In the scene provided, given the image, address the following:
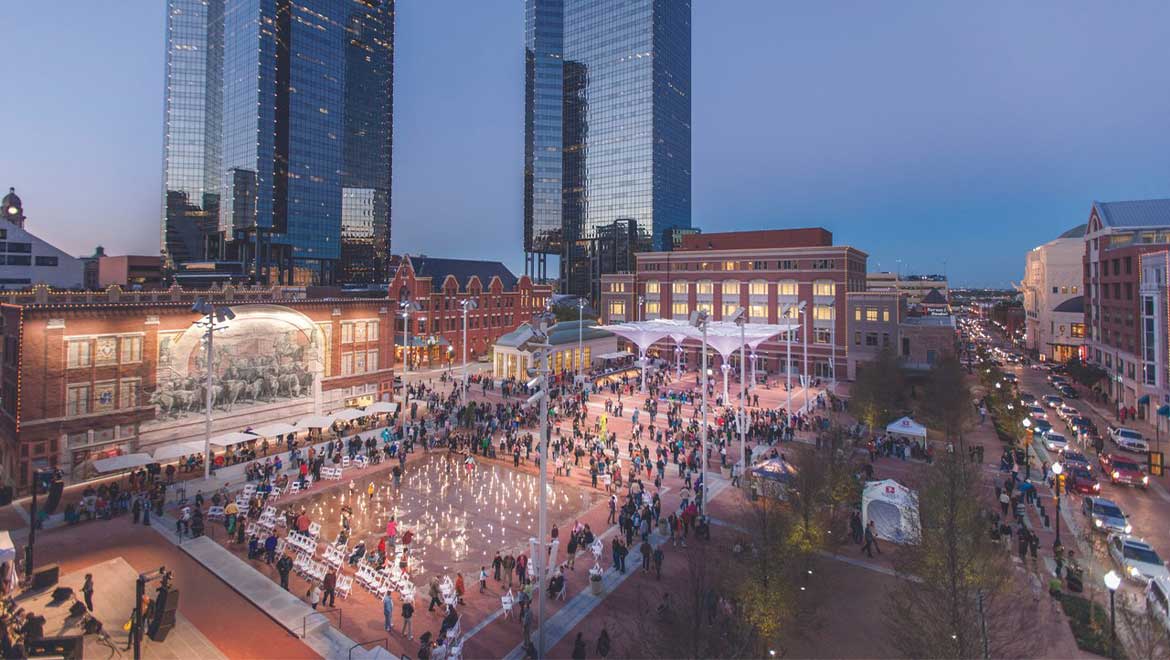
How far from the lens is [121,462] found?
27.7 m

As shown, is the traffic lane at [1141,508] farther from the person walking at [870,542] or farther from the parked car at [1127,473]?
the person walking at [870,542]

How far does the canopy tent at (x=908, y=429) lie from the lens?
114ft

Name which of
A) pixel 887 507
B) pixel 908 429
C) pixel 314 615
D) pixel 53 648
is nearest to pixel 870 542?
pixel 887 507

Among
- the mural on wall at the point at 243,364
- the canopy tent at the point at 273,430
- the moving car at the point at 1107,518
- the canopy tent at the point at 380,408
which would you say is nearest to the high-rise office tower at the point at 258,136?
the mural on wall at the point at 243,364

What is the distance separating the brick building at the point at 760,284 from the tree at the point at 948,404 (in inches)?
969

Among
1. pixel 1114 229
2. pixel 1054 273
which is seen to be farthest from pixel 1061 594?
pixel 1054 273

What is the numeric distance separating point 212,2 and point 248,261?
6474 cm

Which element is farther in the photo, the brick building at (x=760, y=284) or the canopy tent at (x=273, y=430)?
the brick building at (x=760, y=284)

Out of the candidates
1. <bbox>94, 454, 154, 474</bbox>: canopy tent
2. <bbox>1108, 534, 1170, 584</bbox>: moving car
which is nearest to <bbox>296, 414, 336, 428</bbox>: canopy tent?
<bbox>94, 454, 154, 474</bbox>: canopy tent

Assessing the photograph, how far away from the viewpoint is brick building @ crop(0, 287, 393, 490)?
27500 mm

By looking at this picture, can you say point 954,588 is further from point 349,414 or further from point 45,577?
point 349,414

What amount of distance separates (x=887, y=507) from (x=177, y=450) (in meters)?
35.1

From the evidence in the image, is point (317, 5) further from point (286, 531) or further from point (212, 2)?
point (286, 531)

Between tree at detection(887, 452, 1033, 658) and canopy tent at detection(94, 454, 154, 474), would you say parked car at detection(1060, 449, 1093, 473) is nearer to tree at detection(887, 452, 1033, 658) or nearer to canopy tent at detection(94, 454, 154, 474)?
tree at detection(887, 452, 1033, 658)
